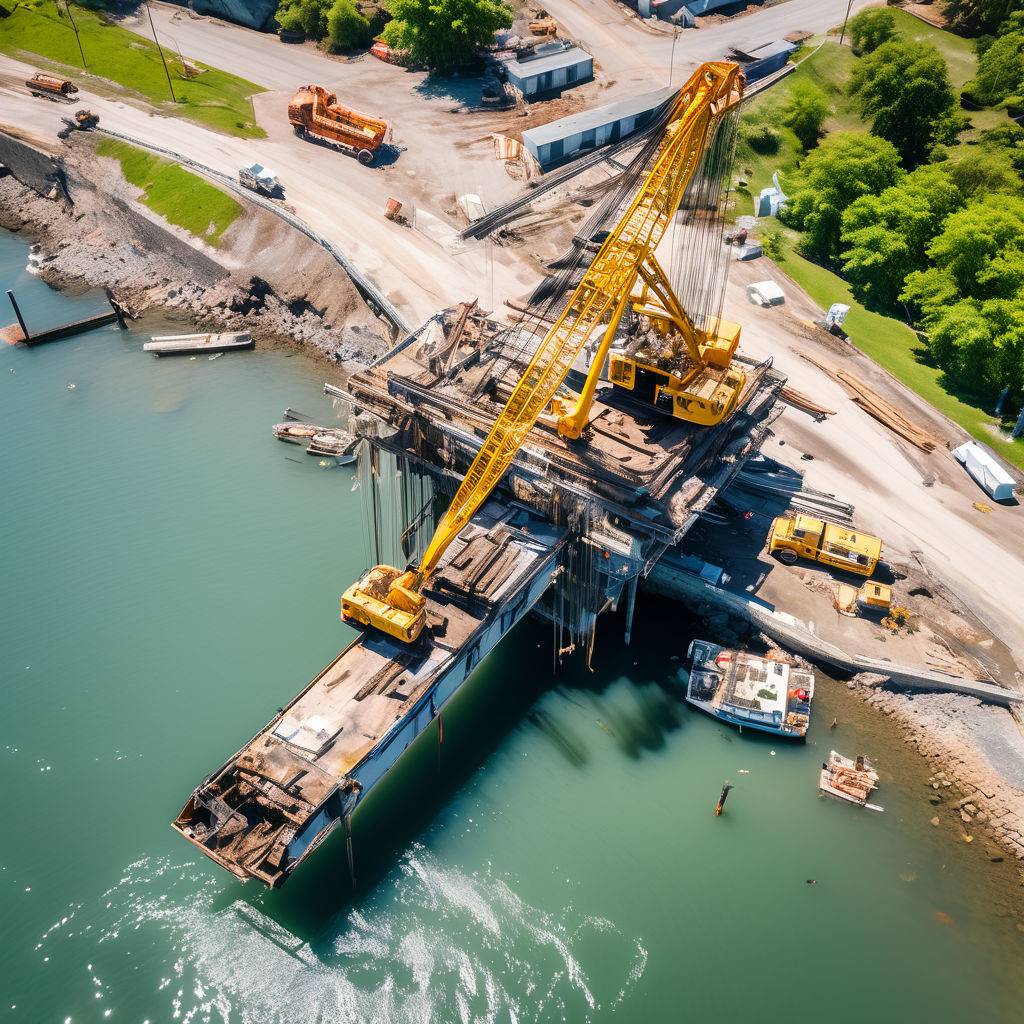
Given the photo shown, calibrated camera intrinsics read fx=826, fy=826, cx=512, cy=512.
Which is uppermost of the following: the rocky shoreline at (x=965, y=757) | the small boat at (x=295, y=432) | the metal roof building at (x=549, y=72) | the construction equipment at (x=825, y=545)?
the metal roof building at (x=549, y=72)

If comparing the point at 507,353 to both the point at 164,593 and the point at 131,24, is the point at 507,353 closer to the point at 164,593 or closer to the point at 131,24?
the point at 164,593

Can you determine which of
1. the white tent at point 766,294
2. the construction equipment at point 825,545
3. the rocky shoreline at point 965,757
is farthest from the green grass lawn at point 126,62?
the rocky shoreline at point 965,757

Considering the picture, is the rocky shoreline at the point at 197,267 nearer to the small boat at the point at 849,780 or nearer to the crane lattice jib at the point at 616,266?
the crane lattice jib at the point at 616,266

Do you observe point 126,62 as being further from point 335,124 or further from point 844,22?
point 844,22

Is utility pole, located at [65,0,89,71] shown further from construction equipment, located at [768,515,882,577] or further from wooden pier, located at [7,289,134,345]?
construction equipment, located at [768,515,882,577]

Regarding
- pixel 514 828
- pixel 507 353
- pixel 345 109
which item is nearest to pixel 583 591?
pixel 514 828

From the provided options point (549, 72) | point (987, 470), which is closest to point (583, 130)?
point (549, 72)
